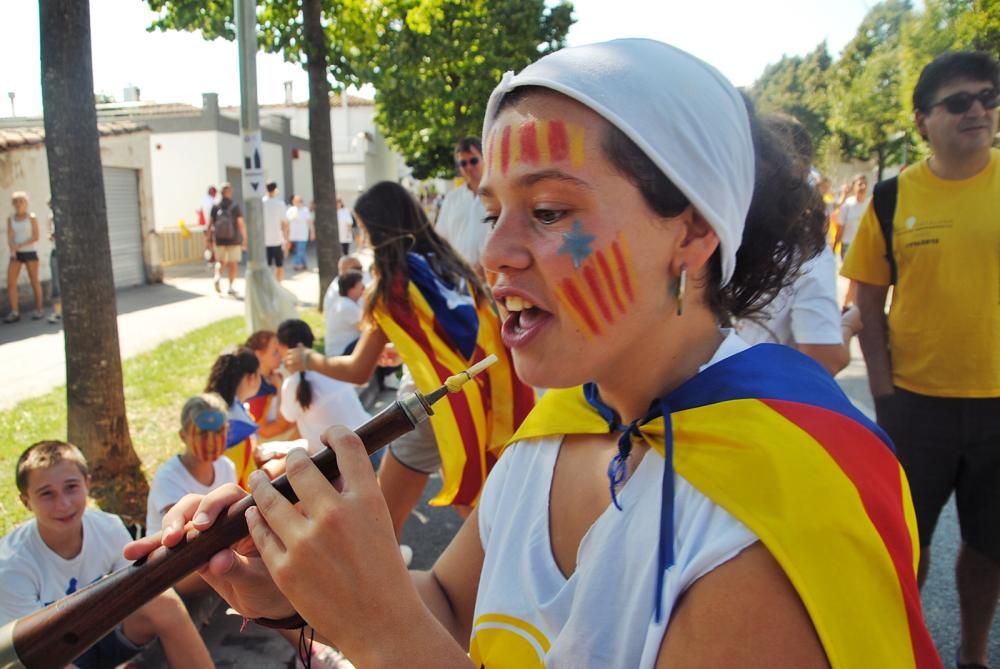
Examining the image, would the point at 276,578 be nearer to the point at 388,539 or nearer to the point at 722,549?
the point at 388,539

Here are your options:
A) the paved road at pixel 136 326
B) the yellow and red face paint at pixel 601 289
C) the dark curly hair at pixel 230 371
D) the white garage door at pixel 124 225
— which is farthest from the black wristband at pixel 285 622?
the white garage door at pixel 124 225

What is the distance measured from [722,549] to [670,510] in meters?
0.10

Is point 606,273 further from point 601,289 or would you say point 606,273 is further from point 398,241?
point 398,241

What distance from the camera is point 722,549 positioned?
99 centimetres

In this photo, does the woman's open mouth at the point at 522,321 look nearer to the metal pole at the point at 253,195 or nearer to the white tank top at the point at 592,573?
the white tank top at the point at 592,573

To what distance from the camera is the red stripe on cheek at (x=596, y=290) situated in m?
1.16

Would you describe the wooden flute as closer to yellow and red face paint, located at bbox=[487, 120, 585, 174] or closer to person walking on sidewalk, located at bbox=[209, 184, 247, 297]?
yellow and red face paint, located at bbox=[487, 120, 585, 174]

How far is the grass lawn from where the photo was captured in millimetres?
4977

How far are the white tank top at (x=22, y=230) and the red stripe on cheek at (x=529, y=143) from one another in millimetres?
10863

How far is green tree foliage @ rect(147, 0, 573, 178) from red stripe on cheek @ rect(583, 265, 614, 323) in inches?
353

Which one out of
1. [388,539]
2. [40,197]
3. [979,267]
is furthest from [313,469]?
[40,197]

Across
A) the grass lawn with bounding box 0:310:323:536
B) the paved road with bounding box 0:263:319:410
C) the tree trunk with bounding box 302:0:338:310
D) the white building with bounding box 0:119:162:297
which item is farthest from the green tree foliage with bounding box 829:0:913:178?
the white building with bounding box 0:119:162:297

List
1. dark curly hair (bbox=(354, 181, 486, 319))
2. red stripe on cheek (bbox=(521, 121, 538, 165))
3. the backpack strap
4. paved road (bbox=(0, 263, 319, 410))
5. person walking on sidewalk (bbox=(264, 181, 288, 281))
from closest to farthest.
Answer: red stripe on cheek (bbox=(521, 121, 538, 165))
the backpack strap
dark curly hair (bbox=(354, 181, 486, 319))
paved road (bbox=(0, 263, 319, 410))
person walking on sidewalk (bbox=(264, 181, 288, 281))

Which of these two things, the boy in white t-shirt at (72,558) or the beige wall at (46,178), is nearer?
the boy in white t-shirt at (72,558)
